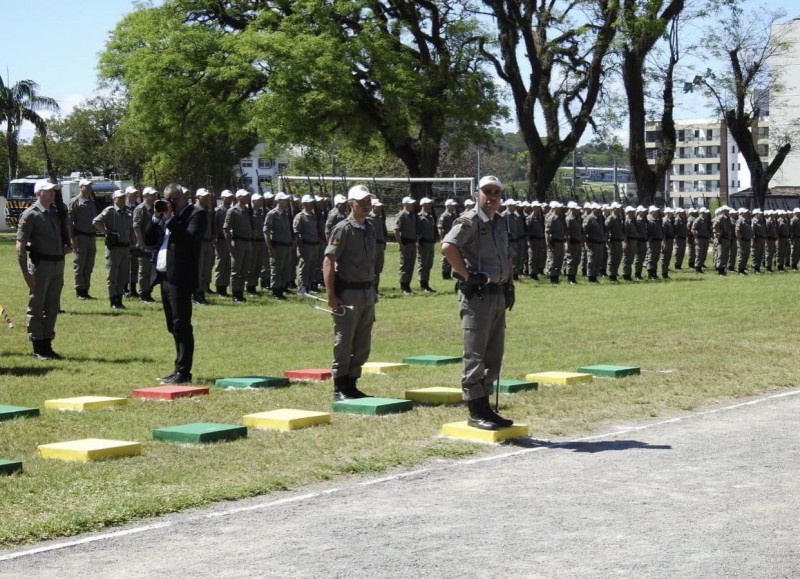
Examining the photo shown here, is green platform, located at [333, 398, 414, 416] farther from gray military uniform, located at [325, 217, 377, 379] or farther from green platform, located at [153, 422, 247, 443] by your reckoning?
green platform, located at [153, 422, 247, 443]

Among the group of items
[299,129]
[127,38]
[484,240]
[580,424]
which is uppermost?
[127,38]

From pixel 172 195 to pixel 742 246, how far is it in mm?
27888

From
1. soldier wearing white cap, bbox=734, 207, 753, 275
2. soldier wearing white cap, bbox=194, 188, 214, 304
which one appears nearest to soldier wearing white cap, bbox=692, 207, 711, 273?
soldier wearing white cap, bbox=734, 207, 753, 275

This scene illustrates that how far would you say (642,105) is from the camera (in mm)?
45125

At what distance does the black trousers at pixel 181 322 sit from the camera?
12.9 meters

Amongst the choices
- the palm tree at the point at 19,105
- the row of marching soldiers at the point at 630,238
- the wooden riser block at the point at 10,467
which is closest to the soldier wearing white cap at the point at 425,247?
the row of marching soldiers at the point at 630,238

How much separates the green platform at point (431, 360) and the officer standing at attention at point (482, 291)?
15.5ft

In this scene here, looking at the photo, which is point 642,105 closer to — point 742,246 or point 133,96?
point 742,246

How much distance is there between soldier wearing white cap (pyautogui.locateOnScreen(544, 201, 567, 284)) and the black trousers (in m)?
18.8

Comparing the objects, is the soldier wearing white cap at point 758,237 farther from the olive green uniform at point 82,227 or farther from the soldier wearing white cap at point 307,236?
the olive green uniform at point 82,227

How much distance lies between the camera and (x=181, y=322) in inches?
511

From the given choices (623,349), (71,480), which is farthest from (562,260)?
(71,480)

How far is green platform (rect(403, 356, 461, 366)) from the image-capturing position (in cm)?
1497

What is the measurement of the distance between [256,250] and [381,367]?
10981 mm
